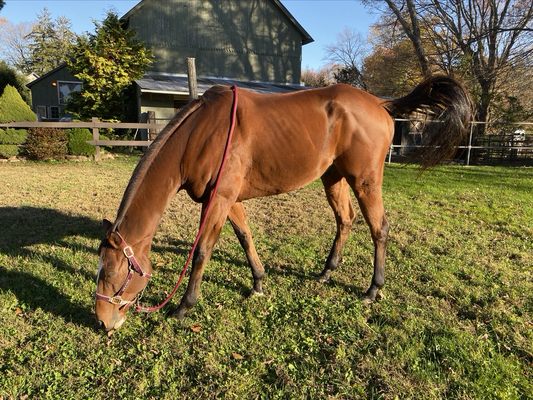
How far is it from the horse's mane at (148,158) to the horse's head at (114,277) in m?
0.12

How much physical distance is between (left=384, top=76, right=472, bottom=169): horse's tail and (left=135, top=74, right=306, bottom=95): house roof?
13213mm

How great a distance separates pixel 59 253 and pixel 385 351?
3730 millimetres

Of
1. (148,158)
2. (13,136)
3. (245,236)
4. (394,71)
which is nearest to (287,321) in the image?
(245,236)

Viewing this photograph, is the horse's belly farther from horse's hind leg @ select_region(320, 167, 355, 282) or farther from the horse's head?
the horse's head

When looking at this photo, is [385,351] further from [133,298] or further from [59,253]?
[59,253]

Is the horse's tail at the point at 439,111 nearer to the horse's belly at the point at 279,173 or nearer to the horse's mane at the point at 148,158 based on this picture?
the horse's belly at the point at 279,173

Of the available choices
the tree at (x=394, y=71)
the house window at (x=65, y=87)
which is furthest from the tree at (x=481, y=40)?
the house window at (x=65, y=87)

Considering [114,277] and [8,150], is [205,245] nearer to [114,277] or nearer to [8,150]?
[114,277]

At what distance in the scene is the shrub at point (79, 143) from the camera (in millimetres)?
13391

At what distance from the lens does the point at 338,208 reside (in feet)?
13.9

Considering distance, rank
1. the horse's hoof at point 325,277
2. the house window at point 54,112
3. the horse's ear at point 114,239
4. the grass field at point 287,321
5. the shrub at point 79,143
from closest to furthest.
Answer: the grass field at point 287,321
the horse's ear at point 114,239
the horse's hoof at point 325,277
the shrub at point 79,143
the house window at point 54,112

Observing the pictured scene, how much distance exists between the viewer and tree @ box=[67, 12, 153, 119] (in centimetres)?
1658

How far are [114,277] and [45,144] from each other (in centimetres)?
1208

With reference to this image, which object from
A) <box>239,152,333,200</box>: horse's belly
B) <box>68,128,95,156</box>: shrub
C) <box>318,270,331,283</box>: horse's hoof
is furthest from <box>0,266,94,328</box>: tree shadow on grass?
<box>68,128,95,156</box>: shrub
